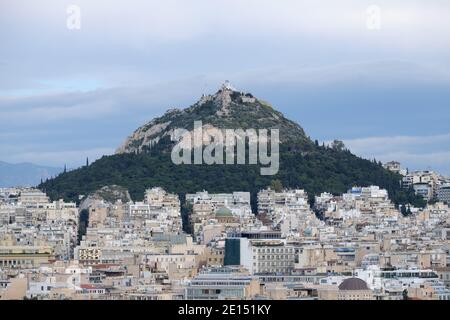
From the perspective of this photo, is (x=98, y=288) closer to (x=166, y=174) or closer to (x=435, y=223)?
(x=435, y=223)

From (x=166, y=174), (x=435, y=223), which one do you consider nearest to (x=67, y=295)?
(x=435, y=223)

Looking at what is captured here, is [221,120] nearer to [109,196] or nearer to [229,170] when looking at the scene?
[229,170]

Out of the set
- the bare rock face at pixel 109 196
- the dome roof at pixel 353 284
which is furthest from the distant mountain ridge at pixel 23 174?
the dome roof at pixel 353 284

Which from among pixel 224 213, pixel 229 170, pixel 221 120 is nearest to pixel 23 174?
pixel 224 213

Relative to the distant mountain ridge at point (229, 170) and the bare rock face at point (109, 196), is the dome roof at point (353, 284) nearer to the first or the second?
the bare rock face at point (109, 196)

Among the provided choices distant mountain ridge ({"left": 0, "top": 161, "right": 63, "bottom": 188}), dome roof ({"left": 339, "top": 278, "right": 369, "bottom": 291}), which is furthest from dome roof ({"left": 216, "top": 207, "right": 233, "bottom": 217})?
dome roof ({"left": 339, "top": 278, "right": 369, "bottom": 291})
